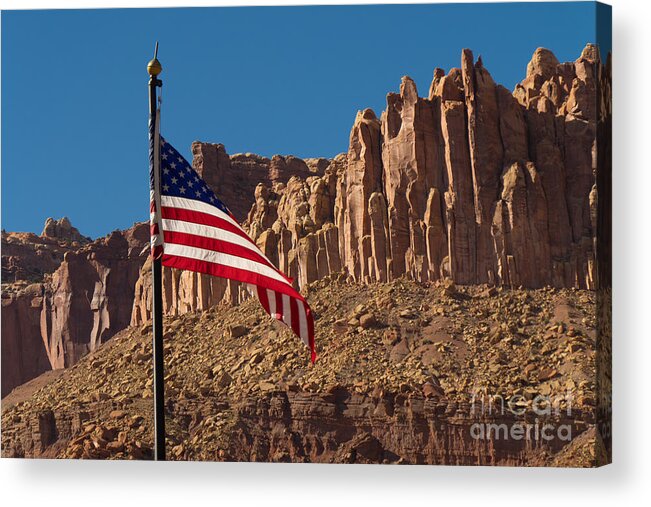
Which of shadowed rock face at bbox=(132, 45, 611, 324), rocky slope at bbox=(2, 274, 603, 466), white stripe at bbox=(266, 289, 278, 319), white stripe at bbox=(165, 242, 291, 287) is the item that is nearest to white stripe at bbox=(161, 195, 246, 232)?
white stripe at bbox=(165, 242, 291, 287)

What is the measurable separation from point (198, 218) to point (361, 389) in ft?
88.9

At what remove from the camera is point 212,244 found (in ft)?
113

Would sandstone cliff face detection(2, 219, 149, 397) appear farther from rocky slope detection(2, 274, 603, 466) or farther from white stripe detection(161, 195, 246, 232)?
white stripe detection(161, 195, 246, 232)

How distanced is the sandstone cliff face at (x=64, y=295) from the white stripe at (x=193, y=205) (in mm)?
29909

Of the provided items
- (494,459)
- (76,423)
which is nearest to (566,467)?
(494,459)

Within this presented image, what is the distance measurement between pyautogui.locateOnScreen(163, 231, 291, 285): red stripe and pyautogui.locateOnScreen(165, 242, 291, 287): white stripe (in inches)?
2.1

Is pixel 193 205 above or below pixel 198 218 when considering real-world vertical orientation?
above

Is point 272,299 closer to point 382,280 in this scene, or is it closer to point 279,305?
point 279,305

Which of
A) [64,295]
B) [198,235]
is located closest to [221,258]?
[198,235]

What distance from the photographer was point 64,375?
6862 centimetres

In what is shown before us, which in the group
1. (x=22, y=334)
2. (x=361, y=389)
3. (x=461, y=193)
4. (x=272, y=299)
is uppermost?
(x=461, y=193)

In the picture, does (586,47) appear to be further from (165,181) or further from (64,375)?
(64,375)

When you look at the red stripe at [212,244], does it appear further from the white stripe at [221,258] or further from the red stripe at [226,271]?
the red stripe at [226,271]

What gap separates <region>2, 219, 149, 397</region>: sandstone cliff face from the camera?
229ft
